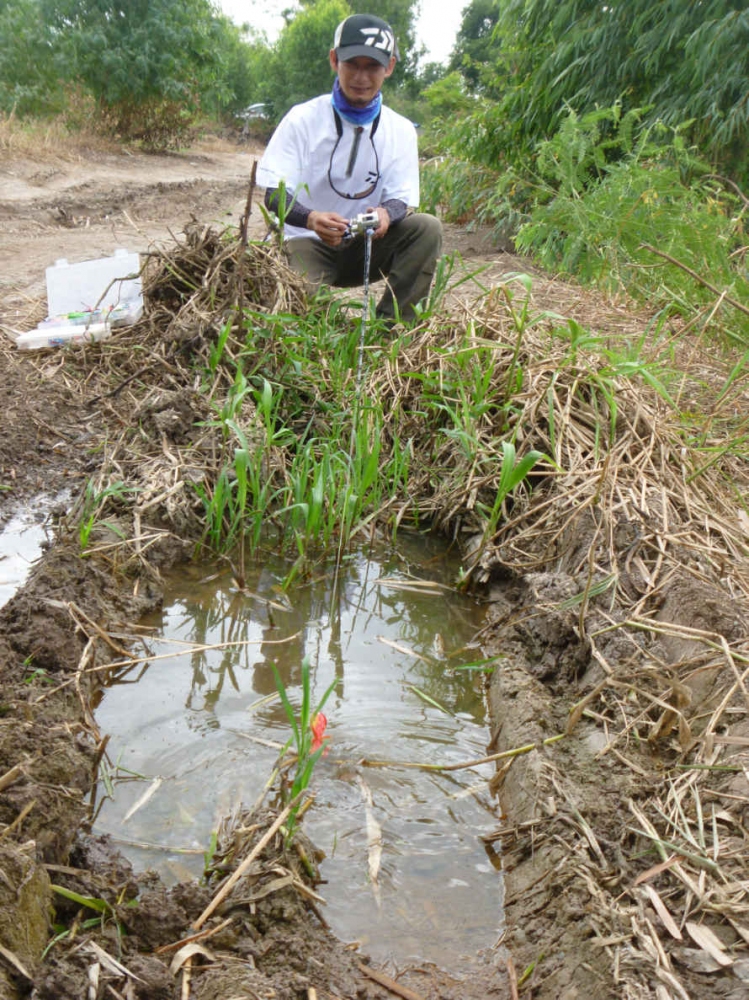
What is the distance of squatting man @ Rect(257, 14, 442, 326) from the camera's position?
13.9 feet

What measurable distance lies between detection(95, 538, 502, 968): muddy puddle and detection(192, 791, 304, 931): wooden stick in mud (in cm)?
16

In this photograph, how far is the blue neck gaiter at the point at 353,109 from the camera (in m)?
4.32

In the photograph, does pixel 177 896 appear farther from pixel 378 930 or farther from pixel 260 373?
pixel 260 373

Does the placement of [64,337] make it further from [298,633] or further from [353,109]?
[298,633]

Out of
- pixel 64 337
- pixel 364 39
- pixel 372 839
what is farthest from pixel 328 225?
pixel 372 839

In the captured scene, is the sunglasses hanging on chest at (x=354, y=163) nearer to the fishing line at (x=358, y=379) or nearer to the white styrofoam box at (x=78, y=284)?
the fishing line at (x=358, y=379)

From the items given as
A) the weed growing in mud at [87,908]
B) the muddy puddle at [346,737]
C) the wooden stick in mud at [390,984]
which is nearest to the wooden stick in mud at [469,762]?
the muddy puddle at [346,737]

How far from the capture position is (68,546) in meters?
2.58

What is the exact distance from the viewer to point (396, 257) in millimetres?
4535

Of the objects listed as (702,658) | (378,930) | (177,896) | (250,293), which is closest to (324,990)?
(378,930)

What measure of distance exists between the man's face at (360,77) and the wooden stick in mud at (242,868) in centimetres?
366

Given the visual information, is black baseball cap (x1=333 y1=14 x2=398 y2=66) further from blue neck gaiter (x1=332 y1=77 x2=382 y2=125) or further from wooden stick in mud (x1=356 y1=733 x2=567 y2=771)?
wooden stick in mud (x1=356 y1=733 x2=567 y2=771)

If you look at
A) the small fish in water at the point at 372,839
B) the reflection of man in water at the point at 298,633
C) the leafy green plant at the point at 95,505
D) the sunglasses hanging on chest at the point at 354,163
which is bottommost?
the reflection of man in water at the point at 298,633

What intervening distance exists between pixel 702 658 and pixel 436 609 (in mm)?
993
